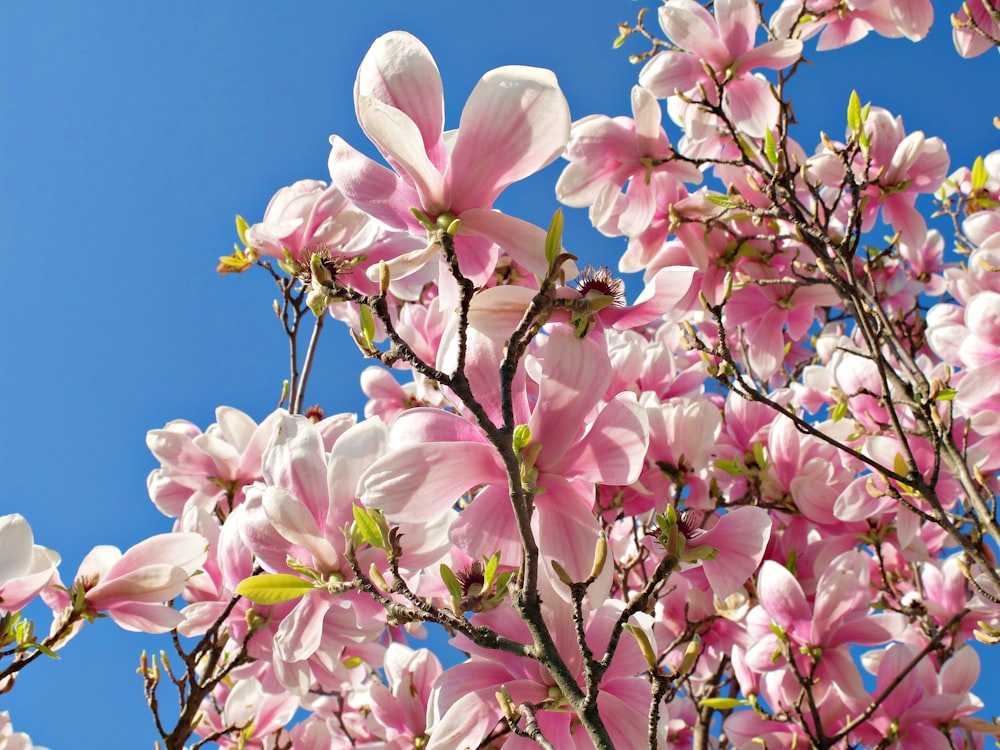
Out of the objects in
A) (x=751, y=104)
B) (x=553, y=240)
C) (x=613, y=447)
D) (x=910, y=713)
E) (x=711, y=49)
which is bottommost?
(x=910, y=713)

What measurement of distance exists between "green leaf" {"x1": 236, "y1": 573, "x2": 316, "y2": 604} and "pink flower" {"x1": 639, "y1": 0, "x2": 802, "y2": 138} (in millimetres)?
1926

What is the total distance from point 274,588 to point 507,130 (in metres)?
0.71

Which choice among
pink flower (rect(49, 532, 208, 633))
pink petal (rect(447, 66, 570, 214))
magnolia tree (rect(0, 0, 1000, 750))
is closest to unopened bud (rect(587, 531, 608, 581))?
magnolia tree (rect(0, 0, 1000, 750))

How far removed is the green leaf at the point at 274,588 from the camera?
1080mm

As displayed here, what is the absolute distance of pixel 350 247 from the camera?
1638 mm

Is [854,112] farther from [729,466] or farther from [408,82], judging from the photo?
[408,82]

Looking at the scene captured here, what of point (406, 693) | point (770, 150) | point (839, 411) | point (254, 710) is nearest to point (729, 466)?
point (839, 411)

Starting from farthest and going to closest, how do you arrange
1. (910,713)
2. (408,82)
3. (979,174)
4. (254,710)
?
1. (979,174)
2. (254,710)
3. (910,713)
4. (408,82)

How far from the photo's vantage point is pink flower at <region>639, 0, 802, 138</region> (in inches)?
93.9

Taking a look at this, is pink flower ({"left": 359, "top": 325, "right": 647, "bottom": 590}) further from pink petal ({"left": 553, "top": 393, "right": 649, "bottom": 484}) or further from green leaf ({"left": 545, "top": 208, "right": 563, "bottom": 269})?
green leaf ({"left": 545, "top": 208, "right": 563, "bottom": 269})

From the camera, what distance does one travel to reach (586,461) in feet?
3.45

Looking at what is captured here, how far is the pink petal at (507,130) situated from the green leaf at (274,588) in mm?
583

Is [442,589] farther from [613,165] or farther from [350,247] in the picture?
[613,165]

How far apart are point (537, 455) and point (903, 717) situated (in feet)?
5.70
